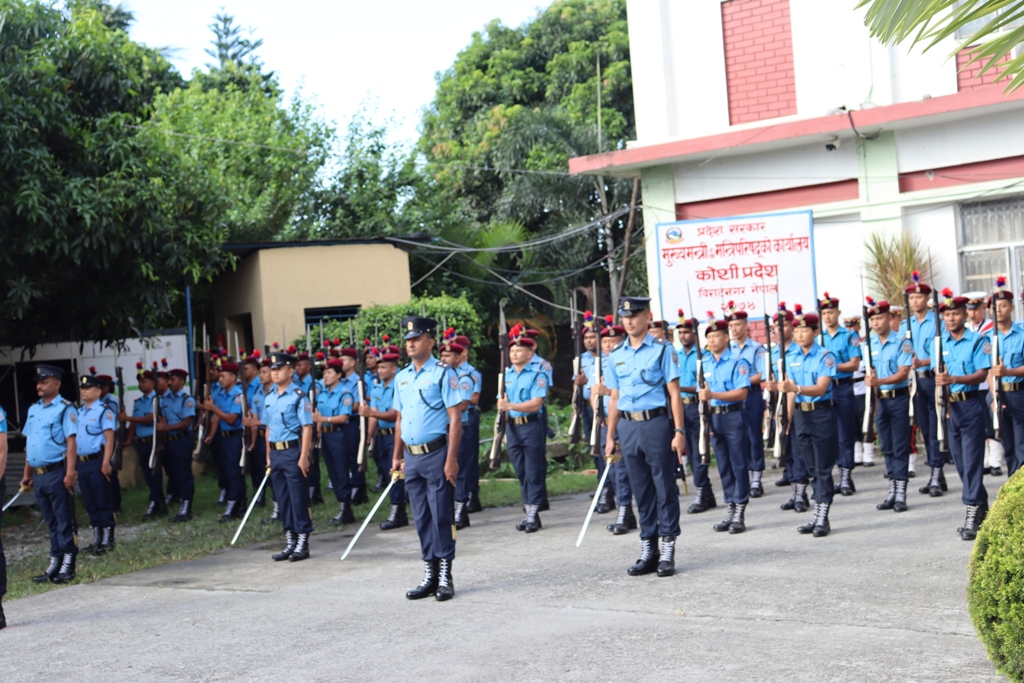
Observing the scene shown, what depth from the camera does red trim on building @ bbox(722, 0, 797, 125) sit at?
14.9m

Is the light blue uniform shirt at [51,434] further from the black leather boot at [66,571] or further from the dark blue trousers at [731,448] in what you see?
the dark blue trousers at [731,448]

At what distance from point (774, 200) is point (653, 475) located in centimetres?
816

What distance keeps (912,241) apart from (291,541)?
8.73 meters

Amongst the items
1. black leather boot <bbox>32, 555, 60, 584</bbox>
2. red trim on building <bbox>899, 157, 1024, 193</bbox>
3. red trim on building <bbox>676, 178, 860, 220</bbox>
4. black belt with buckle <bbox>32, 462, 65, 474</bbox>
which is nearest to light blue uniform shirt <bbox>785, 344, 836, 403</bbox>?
red trim on building <bbox>899, 157, 1024, 193</bbox>

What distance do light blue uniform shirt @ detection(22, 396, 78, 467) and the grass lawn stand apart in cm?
99

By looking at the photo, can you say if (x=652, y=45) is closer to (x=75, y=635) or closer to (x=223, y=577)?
(x=223, y=577)

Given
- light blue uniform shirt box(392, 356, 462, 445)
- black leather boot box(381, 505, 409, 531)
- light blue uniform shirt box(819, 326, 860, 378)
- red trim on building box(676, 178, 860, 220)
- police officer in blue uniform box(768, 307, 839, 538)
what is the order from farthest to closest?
red trim on building box(676, 178, 860, 220) < light blue uniform shirt box(819, 326, 860, 378) < black leather boot box(381, 505, 409, 531) < police officer in blue uniform box(768, 307, 839, 538) < light blue uniform shirt box(392, 356, 462, 445)

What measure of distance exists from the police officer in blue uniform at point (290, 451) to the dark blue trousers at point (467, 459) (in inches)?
70.0

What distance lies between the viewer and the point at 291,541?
30.4 feet

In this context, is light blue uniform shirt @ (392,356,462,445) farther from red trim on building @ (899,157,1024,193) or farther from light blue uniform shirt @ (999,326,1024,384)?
red trim on building @ (899,157,1024,193)

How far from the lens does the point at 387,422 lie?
11.6 meters

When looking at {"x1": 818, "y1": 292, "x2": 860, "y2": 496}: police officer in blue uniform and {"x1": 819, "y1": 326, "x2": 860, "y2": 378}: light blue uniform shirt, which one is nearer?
{"x1": 818, "y1": 292, "x2": 860, "y2": 496}: police officer in blue uniform

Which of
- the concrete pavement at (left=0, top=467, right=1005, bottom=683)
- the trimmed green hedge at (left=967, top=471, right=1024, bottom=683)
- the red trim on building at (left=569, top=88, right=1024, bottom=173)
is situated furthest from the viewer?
the red trim on building at (left=569, top=88, right=1024, bottom=173)

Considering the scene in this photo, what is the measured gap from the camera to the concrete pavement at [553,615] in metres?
5.48
